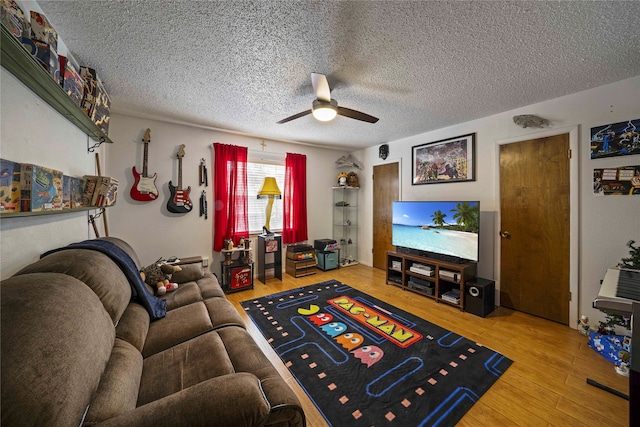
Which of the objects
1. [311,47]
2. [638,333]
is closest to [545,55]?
[311,47]

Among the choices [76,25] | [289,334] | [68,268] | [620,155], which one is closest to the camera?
[68,268]

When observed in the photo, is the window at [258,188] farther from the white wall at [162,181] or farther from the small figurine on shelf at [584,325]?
the small figurine on shelf at [584,325]

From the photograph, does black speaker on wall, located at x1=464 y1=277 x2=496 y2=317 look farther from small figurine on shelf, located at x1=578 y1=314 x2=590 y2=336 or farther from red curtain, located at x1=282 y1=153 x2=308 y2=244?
red curtain, located at x1=282 y1=153 x2=308 y2=244

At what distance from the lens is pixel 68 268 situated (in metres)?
1.13

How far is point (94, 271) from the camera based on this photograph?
1.25 m

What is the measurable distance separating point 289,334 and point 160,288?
4.26ft

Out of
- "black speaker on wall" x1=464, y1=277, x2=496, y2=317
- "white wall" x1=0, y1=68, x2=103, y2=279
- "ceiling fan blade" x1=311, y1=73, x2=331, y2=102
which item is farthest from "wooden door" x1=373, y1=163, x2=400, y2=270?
"white wall" x1=0, y1=68, x2=103, y2=279

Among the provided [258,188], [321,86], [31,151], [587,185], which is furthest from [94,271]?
[587,185]

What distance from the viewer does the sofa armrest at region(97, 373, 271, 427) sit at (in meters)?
0.77

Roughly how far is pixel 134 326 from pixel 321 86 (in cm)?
214

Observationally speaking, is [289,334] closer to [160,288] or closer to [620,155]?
[160,288]

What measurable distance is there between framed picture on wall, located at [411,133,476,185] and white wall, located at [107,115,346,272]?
2.70m

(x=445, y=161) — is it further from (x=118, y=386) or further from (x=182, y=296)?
(x=118, y=386)

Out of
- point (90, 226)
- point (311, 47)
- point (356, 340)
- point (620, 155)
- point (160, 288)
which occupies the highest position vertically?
point (311, 47)
